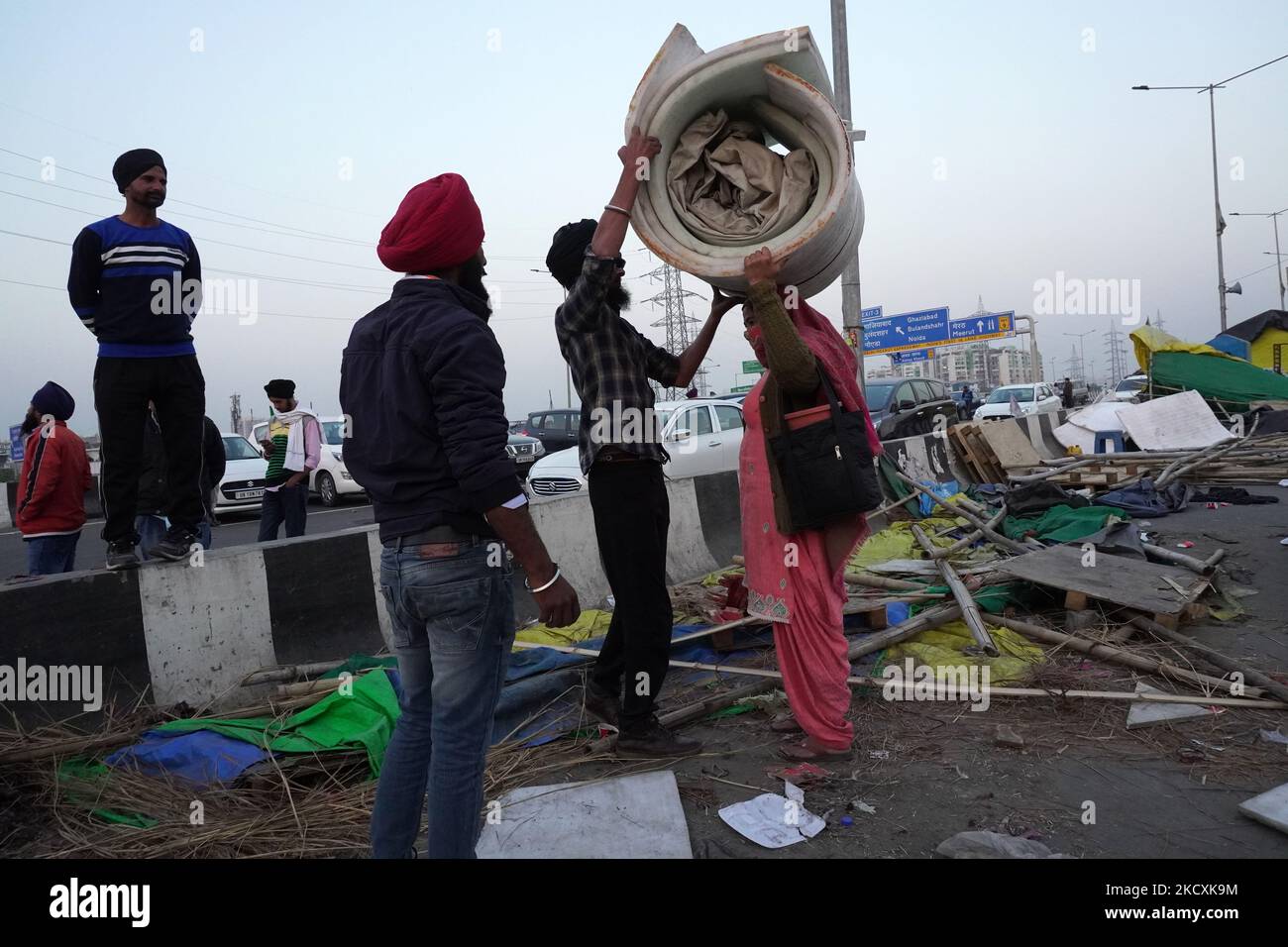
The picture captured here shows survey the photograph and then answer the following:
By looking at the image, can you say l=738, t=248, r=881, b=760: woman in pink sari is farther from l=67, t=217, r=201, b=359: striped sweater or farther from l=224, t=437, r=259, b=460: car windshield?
l=224, t=437, r=259, b=460: car windshield

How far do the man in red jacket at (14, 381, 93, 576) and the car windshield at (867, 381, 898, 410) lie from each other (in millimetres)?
14112

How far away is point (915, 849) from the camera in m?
2.50

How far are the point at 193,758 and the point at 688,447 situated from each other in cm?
899

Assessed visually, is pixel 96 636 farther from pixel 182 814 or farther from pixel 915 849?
pixel 915 849

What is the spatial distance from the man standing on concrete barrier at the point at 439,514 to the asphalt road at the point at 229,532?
7.75 metres

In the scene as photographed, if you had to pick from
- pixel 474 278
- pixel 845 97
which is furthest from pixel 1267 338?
pixel 474 278

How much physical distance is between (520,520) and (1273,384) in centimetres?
1784

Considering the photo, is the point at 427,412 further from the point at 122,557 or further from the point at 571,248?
the point at 122,557

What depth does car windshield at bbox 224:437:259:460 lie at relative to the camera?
52.5 feet

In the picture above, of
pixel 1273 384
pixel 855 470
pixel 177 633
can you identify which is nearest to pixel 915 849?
pixel 855 470

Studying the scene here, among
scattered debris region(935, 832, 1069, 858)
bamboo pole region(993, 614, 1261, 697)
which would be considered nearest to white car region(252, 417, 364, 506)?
bamboo pole region(993, 614, 1261, 697)

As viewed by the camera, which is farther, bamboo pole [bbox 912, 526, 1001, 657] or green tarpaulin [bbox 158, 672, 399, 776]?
bamboo pole [bbox 912, 526, 1001, 657]

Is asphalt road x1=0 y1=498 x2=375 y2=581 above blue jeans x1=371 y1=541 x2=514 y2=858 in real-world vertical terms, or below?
below

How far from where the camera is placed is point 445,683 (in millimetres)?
2088
